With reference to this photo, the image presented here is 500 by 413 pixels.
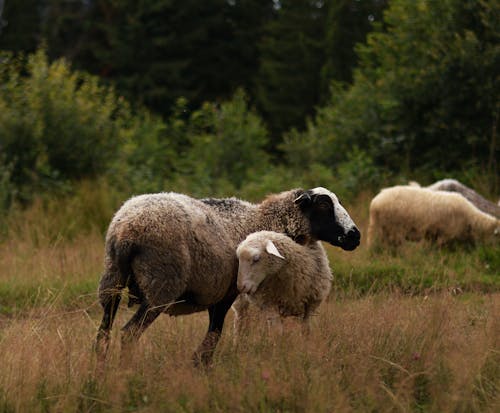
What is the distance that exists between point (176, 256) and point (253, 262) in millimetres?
744

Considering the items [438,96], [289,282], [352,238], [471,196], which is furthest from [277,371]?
[438,96]

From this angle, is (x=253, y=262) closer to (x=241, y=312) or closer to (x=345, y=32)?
(x=241, y=312)

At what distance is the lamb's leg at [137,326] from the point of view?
5230 mm

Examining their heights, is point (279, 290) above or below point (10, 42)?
above

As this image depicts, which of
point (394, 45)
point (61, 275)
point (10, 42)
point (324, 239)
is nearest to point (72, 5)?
point (10, 42)

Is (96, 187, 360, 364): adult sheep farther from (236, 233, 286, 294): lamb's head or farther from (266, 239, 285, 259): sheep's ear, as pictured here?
(266, 239, 285, 259): sheep's ear

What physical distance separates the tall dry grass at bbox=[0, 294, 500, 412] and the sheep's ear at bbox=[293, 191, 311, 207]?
1028mm

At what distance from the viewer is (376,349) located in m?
5.61

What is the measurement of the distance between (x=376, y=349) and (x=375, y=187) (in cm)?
886

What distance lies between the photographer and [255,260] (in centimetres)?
598

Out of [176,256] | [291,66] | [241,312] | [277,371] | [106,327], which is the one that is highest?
[176,256]

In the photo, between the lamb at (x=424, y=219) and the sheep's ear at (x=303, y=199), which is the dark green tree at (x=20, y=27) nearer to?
the lamb at (x=424, y=219)

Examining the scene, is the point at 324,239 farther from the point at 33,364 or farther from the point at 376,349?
the point at 33,364

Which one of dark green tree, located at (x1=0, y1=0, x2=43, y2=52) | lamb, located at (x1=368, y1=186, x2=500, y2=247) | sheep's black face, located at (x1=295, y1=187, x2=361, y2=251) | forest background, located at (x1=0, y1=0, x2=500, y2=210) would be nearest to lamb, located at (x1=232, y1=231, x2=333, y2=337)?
sheep's black face, located at (x1=295, y1=187, x2=361, y2=251)
